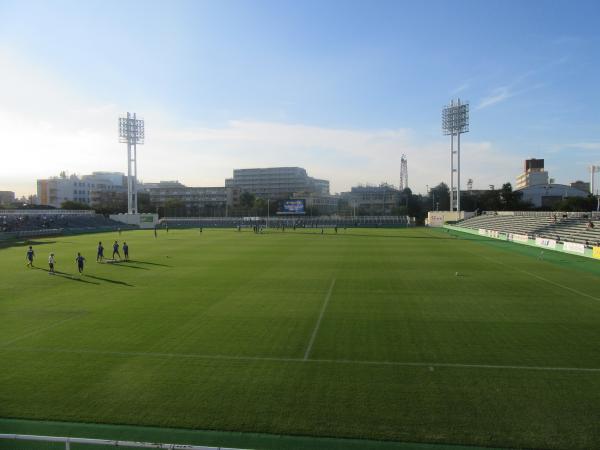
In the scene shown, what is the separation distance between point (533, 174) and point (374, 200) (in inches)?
2234

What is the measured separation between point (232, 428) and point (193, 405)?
3.71 ft

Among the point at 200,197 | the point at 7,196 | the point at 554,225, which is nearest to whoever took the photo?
the point at 554,225

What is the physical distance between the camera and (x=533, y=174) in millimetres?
147250

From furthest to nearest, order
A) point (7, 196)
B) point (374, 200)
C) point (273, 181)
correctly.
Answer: point (273, 181) < point (7, 196) < point (374, 200)

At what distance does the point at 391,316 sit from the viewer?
1400 centimetres

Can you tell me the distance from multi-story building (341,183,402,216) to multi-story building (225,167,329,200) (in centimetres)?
2865

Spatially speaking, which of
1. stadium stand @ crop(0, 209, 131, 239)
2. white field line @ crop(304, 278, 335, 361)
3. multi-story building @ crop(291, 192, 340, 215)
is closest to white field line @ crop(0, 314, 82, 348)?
white field line @ crop(304, 278, 335, 361)

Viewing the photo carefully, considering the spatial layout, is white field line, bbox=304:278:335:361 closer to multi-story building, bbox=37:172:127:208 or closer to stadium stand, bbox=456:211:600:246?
stadium stand, bbox=456:211:600:246

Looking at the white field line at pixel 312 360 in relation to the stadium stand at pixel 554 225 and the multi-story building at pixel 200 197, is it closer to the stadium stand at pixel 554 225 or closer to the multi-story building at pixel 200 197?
the stadium stand at pixel 554 225

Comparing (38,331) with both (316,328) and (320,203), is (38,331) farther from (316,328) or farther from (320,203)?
(320,203)

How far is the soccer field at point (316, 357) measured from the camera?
7.16 m

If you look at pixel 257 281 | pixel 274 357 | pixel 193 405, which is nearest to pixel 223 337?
pixel 274 357

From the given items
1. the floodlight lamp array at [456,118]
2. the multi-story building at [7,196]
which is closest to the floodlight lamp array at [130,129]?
the floodlight lamp array at [456,118]

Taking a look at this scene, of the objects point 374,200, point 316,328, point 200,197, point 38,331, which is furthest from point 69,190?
point 316,328
